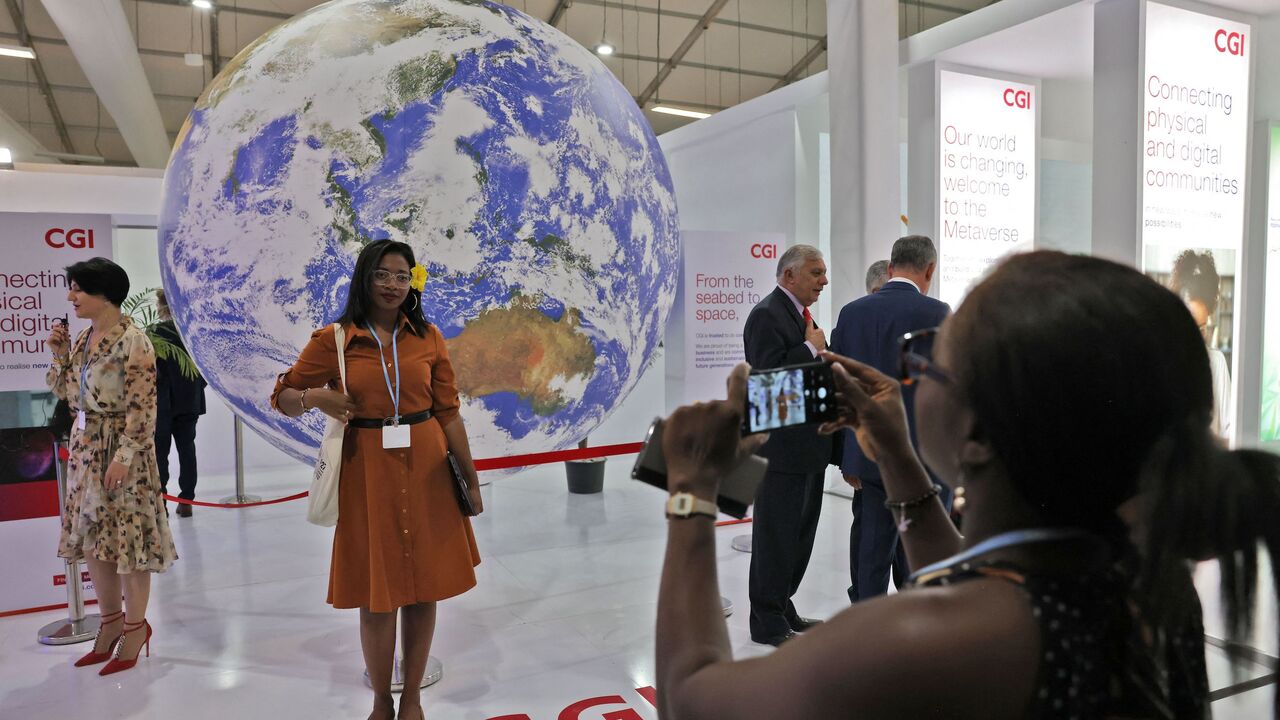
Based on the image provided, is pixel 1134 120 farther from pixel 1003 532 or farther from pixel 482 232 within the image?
pixel 1003 532

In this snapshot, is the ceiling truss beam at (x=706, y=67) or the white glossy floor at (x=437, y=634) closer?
the white glossy floor at (x=437, y=634)

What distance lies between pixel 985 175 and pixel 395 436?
227 inches

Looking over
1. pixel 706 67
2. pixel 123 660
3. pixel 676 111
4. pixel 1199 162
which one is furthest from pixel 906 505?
pixel 676 111

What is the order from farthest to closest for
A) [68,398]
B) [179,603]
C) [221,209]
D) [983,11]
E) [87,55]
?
[87,55] → [983,11] → [179,603] → [68,398] → [221,209]

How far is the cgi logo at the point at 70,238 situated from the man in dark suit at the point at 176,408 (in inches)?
79.0

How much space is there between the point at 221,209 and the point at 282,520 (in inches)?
150

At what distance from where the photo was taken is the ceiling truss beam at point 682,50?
14078mm

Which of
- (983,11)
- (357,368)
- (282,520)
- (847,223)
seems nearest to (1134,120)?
(983,11)

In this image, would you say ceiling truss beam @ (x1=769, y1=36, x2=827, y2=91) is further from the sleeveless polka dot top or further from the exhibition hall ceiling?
the sleeveless polka dot top

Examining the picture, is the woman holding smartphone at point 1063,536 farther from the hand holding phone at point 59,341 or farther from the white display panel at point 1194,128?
the white display panel at point 1194,128

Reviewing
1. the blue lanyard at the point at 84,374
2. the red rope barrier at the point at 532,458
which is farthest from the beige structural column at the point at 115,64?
the red rope barrier at the point at 532,458

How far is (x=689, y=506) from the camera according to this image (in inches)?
39.3

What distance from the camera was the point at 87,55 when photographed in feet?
27.8

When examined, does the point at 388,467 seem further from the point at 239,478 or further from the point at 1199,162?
the point at 1199,162
